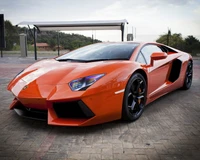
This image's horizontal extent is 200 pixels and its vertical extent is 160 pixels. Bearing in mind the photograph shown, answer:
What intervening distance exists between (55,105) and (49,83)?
0.93 ft

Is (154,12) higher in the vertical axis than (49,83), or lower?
higher

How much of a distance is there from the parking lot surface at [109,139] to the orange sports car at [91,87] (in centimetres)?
17

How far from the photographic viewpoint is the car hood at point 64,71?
244 cm

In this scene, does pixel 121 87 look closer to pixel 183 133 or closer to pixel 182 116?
pixel 183 133

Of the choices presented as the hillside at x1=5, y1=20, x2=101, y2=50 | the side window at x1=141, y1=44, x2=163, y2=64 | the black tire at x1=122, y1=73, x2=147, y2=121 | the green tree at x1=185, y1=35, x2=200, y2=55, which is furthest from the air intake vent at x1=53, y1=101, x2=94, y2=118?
the green tree at x1=185, y1=35, x2=200, y2=55

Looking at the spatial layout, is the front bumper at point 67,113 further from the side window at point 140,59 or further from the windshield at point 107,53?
the side window at point 140,59

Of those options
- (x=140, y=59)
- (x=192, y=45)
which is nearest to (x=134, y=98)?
(x=140, y=59)

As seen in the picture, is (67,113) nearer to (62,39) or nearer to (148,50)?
(148,50)

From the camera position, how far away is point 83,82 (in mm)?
2342

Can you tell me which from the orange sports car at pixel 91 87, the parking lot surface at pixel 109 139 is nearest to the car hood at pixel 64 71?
the orange sports car at pixel 91 87

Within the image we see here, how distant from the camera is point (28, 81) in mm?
2596

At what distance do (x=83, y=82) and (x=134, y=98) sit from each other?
83 centimetres

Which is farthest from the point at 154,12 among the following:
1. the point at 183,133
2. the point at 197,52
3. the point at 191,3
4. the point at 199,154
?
the point at 197,52

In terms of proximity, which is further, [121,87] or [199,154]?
[121,87]
